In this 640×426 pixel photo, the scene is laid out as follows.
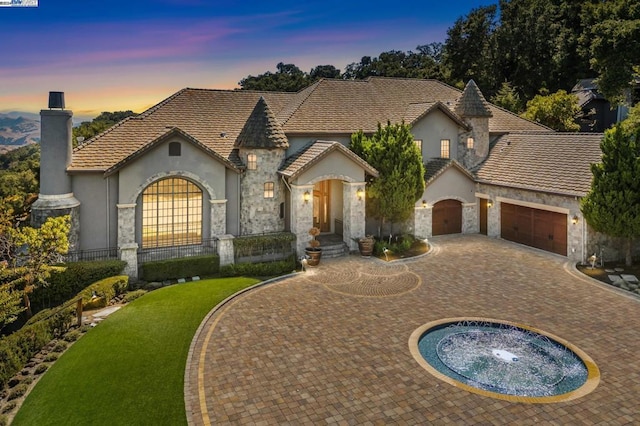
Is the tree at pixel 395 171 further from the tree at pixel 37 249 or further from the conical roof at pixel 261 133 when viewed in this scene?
the tree at pixel 37 249

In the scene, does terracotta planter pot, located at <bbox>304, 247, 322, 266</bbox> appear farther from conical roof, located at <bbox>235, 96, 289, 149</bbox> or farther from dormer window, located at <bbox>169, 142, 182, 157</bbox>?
dormer window, located at <bbox>169, 142, 182, 157</bbox>

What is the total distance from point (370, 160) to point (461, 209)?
7677 millimetres

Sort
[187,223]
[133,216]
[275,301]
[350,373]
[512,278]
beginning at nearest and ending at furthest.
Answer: [350,373] → [275,301] → [512,278] → [133,216] → [187,223]

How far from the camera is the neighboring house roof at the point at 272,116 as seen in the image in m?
22.8

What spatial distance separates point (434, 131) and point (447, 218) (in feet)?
18.6

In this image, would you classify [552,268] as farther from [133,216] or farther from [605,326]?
[133,216]

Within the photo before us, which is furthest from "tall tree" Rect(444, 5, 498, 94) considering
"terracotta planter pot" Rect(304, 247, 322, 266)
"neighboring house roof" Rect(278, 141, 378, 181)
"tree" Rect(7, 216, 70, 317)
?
"tree" Rect(7, 216, 70, 317)

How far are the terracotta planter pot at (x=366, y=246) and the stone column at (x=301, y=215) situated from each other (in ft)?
9.40

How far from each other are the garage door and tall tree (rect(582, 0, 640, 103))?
14.4 meters

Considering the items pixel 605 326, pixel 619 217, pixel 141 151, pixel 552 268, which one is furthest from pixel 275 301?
pixel 619 217

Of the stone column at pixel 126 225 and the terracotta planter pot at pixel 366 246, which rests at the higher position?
the stone column at pixel 126 225

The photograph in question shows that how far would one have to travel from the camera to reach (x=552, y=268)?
21.8 metres

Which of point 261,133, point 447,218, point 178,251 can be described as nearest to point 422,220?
point 447,218

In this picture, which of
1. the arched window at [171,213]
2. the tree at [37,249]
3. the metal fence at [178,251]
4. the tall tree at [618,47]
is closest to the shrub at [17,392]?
the tree at [37,249]
